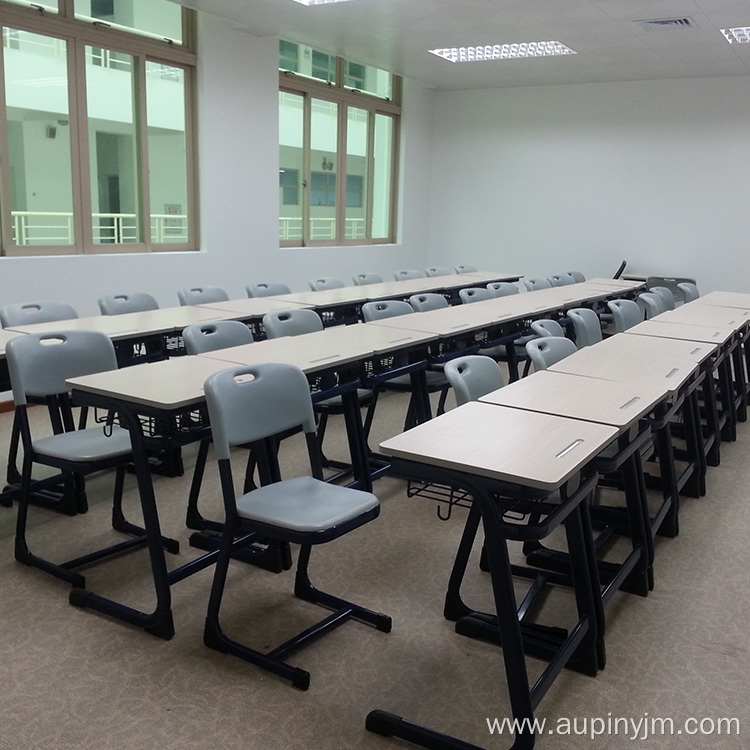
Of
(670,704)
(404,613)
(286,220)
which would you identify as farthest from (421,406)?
(286,220)

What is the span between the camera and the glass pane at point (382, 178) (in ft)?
30.9

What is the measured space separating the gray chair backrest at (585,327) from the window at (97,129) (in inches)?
147

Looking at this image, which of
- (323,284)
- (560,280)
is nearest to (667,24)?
(560,280)

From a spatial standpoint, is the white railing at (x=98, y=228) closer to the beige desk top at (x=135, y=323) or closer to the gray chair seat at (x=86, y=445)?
the beige desk top at (x=135, y=323)

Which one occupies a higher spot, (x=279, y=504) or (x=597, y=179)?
(x=597, y=179)

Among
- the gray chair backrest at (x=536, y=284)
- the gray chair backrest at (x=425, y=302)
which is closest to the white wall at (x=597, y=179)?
the gray chair backrest at (x=536, y=284)

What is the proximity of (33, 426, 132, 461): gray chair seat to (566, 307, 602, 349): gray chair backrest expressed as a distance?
2.72 metres

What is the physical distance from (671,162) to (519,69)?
2.09 metres

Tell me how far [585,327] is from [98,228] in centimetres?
391

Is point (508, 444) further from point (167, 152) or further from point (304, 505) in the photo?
point (167, 152)

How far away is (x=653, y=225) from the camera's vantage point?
350 inches

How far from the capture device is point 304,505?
2371 millimetres

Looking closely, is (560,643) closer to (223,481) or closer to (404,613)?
(404,613)

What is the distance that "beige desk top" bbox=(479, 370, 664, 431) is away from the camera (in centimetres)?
242
